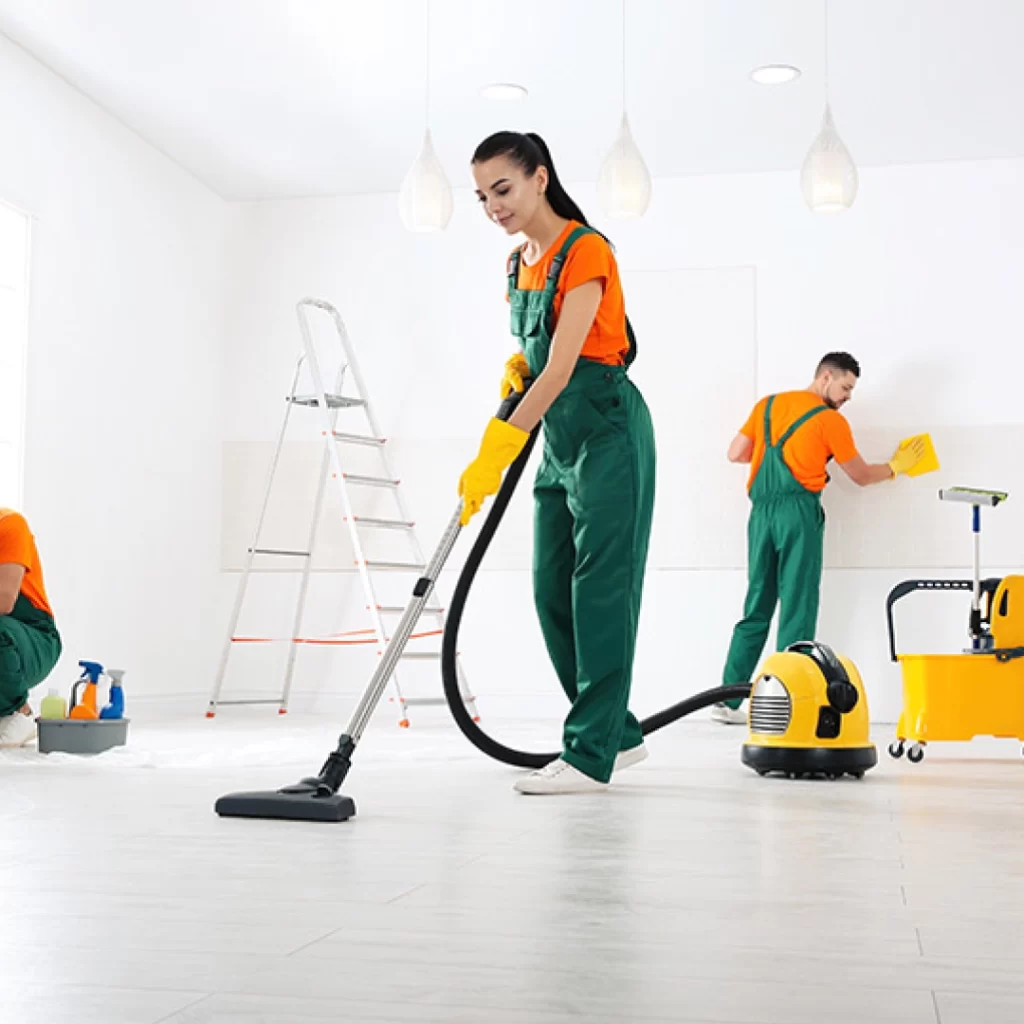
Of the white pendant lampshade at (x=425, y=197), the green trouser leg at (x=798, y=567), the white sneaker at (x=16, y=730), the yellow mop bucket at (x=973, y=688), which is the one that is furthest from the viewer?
the green trouser leg at (x=798, y=567)

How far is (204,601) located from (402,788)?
395 cm

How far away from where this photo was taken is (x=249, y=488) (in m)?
6.93

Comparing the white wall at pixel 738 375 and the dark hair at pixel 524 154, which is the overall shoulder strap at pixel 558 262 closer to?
the dark hair at pixel 524 154

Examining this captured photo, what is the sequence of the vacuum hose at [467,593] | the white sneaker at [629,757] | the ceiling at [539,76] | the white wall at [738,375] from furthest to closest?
1. the white wall at [738,375]
2. the ceiling at [539,76]
3. the white sneaker at [629,757]
4. the vacuum hose at [467,593]

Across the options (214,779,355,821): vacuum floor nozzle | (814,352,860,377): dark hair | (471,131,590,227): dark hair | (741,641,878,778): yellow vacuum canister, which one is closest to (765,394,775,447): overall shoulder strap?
(814,352,860,377): dark hair

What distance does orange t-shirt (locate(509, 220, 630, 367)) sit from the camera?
301 centimetres

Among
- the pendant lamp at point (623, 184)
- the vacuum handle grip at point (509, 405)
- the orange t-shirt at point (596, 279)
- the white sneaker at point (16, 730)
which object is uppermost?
the pendant lamp at point (623, 184)

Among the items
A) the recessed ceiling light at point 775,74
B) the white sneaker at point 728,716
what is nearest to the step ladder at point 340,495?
the white sneaker at point 728,716

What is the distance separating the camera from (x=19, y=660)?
4117 millimetres

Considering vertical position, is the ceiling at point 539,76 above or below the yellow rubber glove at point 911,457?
above

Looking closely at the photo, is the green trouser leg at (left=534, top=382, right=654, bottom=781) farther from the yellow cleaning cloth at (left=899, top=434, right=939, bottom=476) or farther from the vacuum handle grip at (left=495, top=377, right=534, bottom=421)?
the yellow cleaning cloth at (left=899, top=434, right=939, bottom=476)

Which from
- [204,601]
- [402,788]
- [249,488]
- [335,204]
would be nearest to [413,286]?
[335,204]

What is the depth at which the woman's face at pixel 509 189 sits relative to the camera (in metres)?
3.03

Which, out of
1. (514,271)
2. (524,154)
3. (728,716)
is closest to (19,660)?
(514,271)
